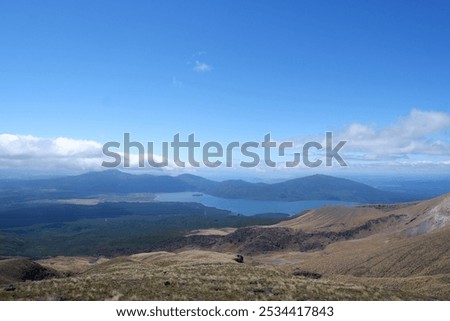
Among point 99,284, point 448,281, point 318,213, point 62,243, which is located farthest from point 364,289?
point 62,243

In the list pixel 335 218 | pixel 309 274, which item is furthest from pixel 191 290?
pixel 335 218

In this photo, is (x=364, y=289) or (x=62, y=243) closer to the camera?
(x=364, y=289)

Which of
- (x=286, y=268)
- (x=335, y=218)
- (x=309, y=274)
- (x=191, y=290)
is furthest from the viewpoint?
(x=335, y=218)

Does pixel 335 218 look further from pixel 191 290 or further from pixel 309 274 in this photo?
pixel 191 290

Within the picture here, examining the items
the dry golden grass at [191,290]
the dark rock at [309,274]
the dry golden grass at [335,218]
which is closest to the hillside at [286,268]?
the dry golden grass at [191,290]

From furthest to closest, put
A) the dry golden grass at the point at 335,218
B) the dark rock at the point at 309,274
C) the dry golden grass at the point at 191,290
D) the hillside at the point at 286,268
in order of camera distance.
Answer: the dry golden grass at the point at 335,218 → the dark rock at the point at 309,274 → the hillside at the point at 286,268 → the dry golden grass at the point at 191,290

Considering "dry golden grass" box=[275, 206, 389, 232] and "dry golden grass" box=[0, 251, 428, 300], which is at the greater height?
"dry golden grass" box=[0, 251, 428, 300]

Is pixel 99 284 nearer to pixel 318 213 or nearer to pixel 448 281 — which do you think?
pixel 448 281

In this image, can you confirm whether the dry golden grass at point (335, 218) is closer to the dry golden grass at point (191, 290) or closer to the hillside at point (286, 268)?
the hillside at point (286, 268)

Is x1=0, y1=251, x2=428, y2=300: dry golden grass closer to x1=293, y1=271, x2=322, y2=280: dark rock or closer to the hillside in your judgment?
the hillside

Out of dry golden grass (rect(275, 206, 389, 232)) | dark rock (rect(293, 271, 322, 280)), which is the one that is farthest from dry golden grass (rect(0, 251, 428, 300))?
dry golden grass (rect(275, 206, 389, 232))

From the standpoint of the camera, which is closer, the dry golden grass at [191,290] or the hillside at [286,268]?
the dry golden grass at [191,290]
